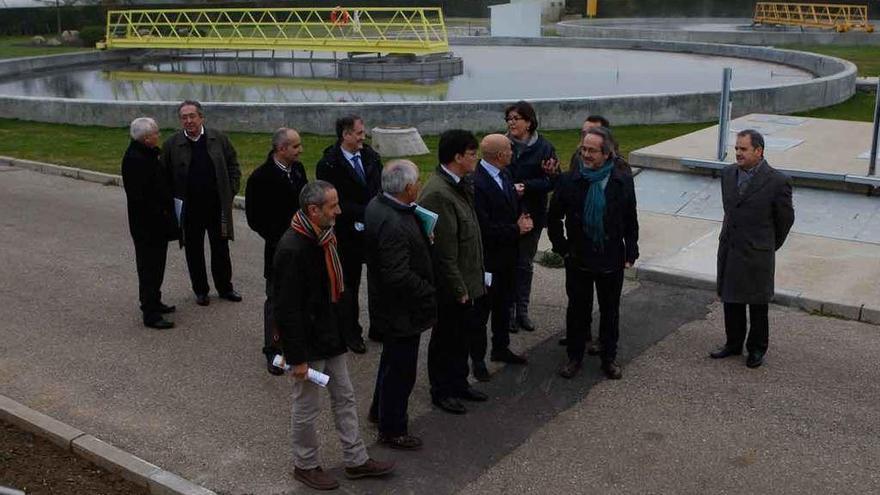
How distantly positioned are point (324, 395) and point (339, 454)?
0.87 meters

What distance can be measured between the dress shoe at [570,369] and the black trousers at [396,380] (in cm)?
146

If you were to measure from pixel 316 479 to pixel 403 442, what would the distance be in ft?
1.99

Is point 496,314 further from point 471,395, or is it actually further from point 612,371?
point 612,371

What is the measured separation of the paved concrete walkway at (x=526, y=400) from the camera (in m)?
5.19

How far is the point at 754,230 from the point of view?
253 inches

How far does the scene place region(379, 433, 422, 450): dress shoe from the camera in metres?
5.43

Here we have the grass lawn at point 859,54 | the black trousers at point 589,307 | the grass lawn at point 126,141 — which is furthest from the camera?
the grass lawn at point 859,54

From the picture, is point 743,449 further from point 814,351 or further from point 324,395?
point 324,395

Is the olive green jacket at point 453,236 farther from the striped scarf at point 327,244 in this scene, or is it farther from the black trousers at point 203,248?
the black trousers at point 203,248

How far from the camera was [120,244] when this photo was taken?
1002cm

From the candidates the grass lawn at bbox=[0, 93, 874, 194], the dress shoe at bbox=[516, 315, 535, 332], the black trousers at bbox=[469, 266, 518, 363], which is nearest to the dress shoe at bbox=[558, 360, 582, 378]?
the black trousers at bbox=[469, 266, 518, 363]

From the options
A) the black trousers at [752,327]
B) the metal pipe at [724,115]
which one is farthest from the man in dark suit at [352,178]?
the metal pipe at [724,115]

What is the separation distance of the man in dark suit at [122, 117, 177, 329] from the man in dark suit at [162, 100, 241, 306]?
178 millimetres

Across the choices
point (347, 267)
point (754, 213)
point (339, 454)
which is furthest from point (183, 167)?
Answer: point (754, 213)
